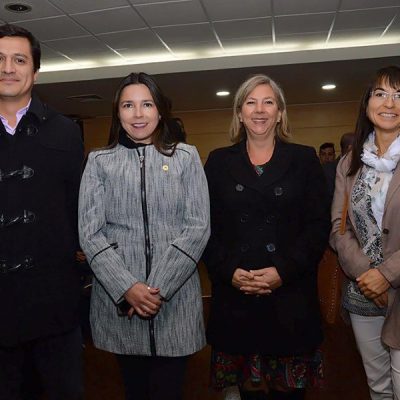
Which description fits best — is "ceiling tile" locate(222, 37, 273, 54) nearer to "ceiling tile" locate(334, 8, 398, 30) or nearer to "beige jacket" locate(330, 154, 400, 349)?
"ceiling tile" locate(334, 8, 398, 30)

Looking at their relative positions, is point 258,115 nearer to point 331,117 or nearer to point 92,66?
point 92,66

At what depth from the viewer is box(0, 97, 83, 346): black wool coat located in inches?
59.0

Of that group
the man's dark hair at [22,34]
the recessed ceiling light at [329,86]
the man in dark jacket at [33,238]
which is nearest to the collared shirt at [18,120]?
the man in dark jacket at [33,238]

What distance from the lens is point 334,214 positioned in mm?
1816

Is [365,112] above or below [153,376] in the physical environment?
above

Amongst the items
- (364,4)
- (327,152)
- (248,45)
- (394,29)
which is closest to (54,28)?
(248,45)

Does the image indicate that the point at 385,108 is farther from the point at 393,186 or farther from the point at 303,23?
the point at 303,23

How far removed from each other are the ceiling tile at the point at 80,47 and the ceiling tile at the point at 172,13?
0.94m

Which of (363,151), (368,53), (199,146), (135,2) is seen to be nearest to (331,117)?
(199,146)

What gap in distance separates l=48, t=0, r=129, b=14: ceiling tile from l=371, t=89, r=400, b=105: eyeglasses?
3.19 metres

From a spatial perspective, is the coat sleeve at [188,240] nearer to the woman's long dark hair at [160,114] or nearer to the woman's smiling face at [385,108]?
the woman's long dark hair at [160,114]

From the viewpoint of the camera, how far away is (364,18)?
16.1 ft

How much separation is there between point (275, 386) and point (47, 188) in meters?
1.11

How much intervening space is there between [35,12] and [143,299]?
3864 mm
